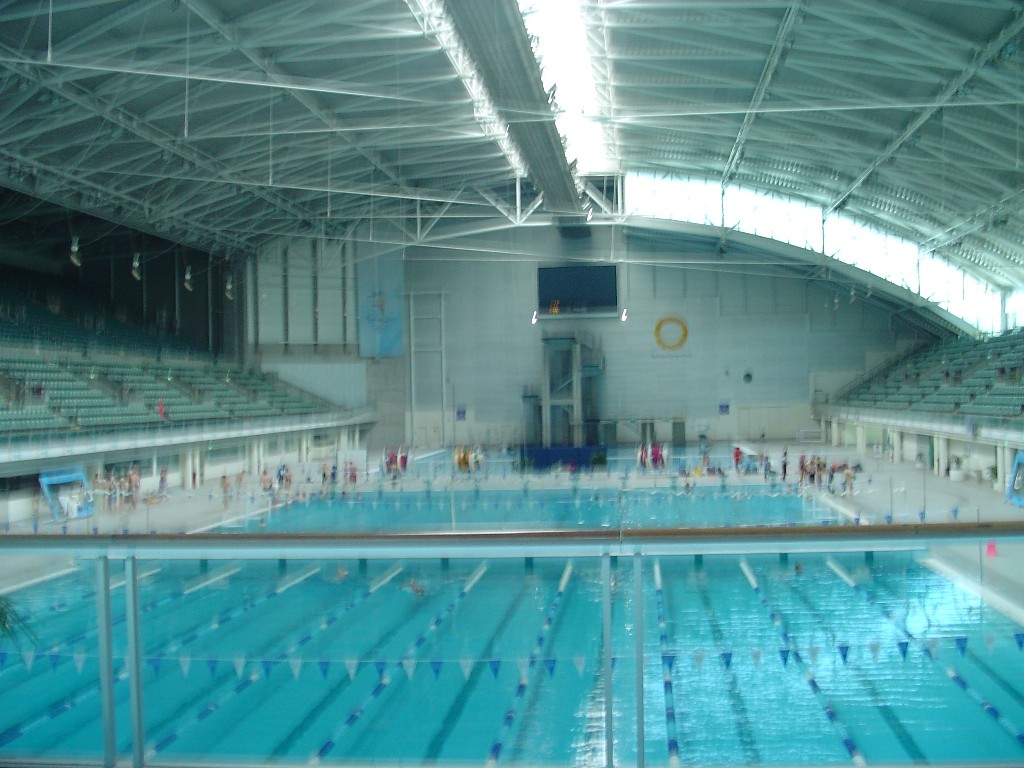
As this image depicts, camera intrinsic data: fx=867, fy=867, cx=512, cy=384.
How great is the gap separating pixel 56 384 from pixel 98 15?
10.5m

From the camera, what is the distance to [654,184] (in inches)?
1174

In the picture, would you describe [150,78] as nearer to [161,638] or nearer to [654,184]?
[161,638]

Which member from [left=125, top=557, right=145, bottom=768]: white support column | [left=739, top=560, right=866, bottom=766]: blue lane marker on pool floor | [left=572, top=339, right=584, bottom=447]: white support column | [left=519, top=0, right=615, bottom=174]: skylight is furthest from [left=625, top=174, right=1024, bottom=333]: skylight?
[left=125, top=557, right=145, bottom=768]: white support column

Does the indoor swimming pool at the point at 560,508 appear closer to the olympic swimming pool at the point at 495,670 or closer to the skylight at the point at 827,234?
the olympic swimming pool at the point at 495,670

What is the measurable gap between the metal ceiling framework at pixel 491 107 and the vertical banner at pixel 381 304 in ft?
14.5

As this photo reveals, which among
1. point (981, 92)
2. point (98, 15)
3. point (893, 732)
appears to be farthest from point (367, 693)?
point (981, 92)

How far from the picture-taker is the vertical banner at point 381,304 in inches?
1350

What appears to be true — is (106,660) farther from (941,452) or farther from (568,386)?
(568,386)

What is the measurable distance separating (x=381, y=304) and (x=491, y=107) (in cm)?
1574

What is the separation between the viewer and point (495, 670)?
475 centimetres

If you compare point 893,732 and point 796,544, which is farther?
point 893,732

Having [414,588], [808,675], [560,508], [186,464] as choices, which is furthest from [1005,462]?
[186,464]

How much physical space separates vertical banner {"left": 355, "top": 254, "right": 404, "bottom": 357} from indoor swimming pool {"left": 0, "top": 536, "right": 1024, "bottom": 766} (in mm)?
27002

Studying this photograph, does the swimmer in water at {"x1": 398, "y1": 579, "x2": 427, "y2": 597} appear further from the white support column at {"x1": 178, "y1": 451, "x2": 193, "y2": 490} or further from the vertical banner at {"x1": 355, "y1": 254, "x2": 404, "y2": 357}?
the vertical banner at {"x1": 355, "y1": 254, "x2": 404, "y2": 357}
